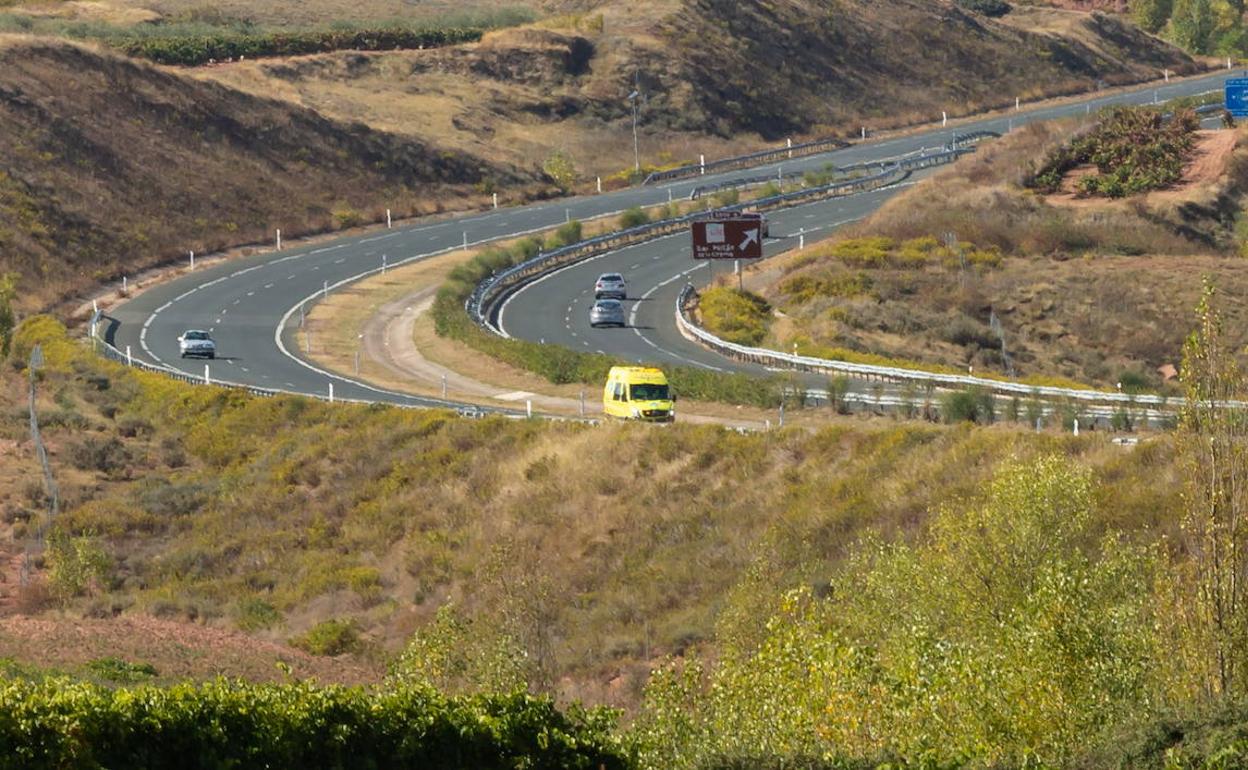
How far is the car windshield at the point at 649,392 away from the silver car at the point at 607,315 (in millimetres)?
22937

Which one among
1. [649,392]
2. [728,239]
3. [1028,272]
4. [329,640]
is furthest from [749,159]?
[329,640]

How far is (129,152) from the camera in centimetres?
10412

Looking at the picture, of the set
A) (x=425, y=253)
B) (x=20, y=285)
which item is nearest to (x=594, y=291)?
(x=425, y=253)

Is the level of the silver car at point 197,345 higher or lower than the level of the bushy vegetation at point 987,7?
lower

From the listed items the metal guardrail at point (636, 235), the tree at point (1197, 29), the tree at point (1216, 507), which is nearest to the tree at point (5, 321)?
the metal guardrail at point (636, 235)

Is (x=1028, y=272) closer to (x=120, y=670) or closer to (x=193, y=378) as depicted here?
(x=193, y=378)

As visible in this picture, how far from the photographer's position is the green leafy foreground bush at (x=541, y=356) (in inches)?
2203

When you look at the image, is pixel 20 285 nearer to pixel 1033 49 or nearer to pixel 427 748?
pixel 427 748

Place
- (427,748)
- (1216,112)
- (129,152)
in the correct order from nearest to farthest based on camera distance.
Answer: (427,748), (129,152), (1216,112)

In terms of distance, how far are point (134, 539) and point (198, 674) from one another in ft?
59.5

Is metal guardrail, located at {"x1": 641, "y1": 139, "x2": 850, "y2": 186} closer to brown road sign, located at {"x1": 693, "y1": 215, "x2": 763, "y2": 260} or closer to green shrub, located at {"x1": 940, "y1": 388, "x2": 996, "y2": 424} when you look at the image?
brown road sign, located at {"x1": 693, "y1": 215, "x2": 763, "y2": 260}

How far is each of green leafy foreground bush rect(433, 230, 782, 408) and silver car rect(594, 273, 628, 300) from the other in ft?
17.6

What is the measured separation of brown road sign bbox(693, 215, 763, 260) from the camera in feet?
260

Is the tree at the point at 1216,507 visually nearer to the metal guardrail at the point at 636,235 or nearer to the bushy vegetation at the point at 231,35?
the metal guardrail at the point at 636,235
